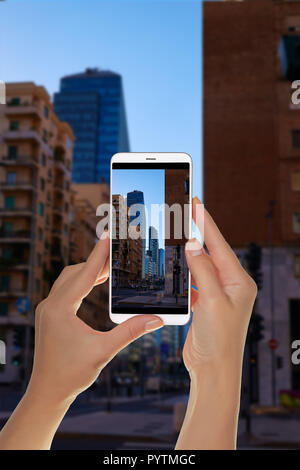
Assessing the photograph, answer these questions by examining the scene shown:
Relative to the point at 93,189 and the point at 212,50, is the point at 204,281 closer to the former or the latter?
the point at 212,50

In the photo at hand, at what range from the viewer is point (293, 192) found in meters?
32.8

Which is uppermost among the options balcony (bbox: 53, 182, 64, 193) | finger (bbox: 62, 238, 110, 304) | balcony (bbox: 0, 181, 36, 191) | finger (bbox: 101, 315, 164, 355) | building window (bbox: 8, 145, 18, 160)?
building window (bbox: 8, 145, 18, 160)

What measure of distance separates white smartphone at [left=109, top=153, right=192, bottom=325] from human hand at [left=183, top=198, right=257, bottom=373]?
43 cm

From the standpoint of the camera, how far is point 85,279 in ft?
5.11

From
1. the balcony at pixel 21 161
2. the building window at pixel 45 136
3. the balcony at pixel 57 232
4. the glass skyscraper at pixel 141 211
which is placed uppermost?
the building window at pixel 45 136

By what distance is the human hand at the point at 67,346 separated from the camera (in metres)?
1.44

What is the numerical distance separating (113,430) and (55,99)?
161 metres

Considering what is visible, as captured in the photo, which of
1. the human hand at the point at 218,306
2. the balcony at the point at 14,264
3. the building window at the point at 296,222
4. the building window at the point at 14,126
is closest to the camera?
the human hand at the point at 218,306

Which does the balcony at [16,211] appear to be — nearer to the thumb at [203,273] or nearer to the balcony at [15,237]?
the balcony at [15,237]

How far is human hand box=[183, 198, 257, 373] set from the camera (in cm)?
138

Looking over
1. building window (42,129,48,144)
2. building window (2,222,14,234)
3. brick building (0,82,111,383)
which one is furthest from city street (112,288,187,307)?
building window (42,129,48,144)

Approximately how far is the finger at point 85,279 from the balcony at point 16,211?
47.8 m

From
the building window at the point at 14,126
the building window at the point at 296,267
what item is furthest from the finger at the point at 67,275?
the building window at the point at 14,126

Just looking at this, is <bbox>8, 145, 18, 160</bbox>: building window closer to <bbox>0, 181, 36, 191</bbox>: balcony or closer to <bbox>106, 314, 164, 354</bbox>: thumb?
<bbox>0, 181, 36, 191</bbox>: balcony
